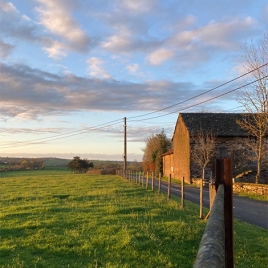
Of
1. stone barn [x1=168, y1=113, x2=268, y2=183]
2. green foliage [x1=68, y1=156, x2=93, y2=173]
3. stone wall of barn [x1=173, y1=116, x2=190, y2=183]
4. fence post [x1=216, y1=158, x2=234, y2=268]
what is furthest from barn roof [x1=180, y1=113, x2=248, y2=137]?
green foliage [x1=68, y1=156, x2=93, y2=173]

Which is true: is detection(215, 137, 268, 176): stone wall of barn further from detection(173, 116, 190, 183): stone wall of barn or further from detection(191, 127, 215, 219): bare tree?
detection(173, 116, 190, 183): stone wall of barn

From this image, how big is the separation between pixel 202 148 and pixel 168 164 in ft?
46.4

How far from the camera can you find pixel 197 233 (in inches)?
310

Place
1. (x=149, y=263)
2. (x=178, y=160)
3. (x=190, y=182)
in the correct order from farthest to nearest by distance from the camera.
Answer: (x=178, y=160)
(x=190, y=182)
(x=149, y=263)

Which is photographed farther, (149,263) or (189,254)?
(189,254)

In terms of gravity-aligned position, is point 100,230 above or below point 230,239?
below

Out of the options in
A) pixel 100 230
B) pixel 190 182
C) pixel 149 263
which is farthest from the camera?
pixel 190 182

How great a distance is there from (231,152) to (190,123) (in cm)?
516

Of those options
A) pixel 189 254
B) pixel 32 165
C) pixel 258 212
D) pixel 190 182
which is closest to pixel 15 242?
pixel 189 254

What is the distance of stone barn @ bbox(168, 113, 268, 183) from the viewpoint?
31.6m

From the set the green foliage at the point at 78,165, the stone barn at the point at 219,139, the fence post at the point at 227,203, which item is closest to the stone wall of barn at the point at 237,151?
the stone barn at the point at 219,139

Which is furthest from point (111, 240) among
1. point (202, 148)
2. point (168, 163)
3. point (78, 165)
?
point (78, 165)

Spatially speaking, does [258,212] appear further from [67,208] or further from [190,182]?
[190,182]

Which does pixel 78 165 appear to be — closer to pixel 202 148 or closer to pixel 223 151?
pixel 202 148
